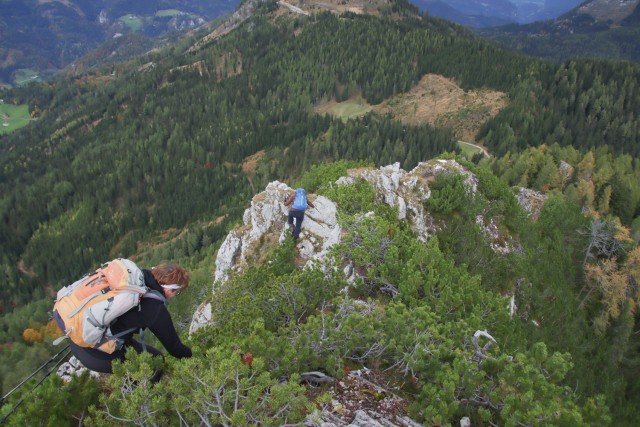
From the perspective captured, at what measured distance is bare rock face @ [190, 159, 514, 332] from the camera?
2184 cm

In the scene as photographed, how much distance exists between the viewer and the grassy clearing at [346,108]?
5807 inches

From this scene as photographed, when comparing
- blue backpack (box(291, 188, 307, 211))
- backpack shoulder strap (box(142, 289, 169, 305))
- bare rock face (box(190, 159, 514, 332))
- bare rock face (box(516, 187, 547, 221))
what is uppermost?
backpack shoulder strap (box(142, 289, 169, 305))

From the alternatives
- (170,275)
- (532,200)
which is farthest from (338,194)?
(532,200)

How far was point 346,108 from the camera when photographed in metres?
154

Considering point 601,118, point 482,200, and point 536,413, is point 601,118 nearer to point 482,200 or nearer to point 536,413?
point 482,200

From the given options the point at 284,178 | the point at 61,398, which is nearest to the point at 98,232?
the point at 284,178

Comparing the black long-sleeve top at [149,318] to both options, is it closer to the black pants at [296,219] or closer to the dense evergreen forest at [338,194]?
the dense evergreen forest at [338,194]

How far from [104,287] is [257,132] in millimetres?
141351

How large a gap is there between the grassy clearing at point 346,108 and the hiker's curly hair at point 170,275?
14014 cm

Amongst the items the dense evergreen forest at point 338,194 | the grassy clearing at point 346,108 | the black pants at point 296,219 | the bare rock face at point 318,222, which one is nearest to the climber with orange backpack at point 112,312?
the dense evergreen forest at point 338,194

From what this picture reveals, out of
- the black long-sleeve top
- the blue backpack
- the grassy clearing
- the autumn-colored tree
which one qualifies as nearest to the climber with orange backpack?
the black long-sleeve top

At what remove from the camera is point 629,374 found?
37312mm

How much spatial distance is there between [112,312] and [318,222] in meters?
15.6

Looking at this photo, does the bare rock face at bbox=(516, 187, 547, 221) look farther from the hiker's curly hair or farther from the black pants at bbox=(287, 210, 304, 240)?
the hiker's curly hair
